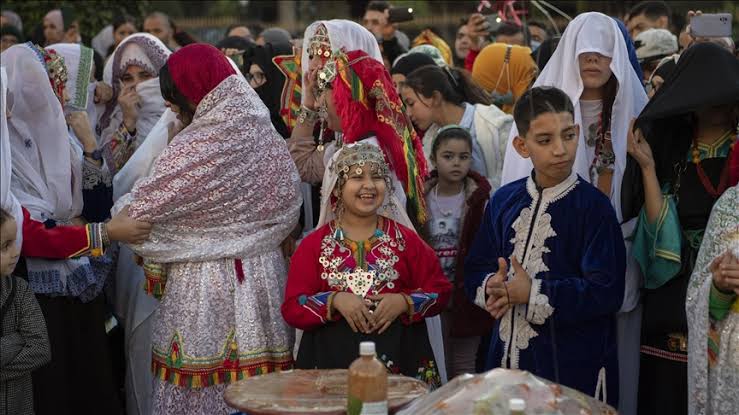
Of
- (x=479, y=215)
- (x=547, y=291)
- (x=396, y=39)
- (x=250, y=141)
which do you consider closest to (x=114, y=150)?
(x=250, y=141)

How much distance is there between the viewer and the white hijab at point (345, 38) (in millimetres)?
5684

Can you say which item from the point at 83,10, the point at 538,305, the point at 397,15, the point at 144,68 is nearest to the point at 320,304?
the point at 538,305

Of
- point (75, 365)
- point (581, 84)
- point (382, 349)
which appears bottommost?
point (75, 365)

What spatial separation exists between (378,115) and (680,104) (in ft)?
4.51

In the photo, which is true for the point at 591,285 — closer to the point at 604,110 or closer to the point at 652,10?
the point at 604,110

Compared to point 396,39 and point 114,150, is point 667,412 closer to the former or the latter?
point 114,150

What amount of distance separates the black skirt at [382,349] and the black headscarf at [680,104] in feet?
3.51

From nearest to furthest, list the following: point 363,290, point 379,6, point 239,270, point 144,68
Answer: point 363,290
point 239,270
point 144,68
point 379,6

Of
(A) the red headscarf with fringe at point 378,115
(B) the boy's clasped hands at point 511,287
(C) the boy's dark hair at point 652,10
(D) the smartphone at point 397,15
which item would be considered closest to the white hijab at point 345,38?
(A) the red headscarf with fringe at point 378,115

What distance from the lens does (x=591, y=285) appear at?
4.59m

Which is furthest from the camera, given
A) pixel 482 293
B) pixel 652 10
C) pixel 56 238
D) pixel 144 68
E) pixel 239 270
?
pixel 652 10

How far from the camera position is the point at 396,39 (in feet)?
32.6

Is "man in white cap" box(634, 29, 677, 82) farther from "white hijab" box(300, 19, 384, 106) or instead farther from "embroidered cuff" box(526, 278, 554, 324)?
"embroidered cuff" box(526, 278, 554, 324)

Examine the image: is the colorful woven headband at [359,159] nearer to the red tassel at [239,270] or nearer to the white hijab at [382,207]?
the white hijab at [382,207]
